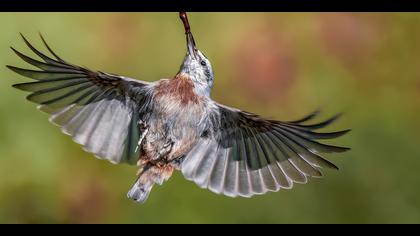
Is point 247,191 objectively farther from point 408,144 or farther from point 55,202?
point 408,144

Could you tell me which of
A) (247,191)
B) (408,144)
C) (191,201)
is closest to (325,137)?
(247,191)

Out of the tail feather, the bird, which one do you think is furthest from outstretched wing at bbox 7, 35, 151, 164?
the tail feather

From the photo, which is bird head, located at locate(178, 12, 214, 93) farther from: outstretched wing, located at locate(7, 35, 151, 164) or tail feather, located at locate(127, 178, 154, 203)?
tail feather, located at locate(127, 178, 154, 203)

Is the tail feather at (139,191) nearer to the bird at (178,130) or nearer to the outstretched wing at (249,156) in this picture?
the bird at (178,130)

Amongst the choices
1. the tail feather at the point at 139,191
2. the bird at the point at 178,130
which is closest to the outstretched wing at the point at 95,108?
the bird at the point at 178,130

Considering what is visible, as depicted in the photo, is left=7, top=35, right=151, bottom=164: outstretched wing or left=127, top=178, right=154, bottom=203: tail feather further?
left=7, top=35, right=151, bottom=164: outstretched wing

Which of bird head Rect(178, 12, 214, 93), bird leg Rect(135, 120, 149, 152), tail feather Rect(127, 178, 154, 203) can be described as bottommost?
tail feather Rect(127, 178, 154, 203)

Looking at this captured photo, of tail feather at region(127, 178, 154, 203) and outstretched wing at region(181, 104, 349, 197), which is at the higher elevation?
outstretched wing at region(181, 104, 349, 197)
